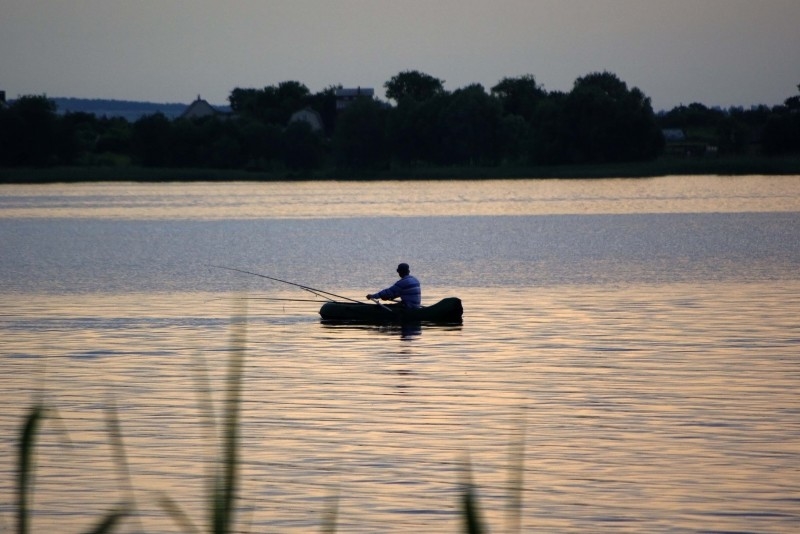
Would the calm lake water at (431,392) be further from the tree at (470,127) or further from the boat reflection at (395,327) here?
the tree at (470,127)

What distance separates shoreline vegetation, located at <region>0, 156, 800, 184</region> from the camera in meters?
99.9

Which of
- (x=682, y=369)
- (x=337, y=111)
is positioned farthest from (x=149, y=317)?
(x=337, y=111)

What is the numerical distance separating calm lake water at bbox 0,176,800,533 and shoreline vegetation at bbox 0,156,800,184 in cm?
6020

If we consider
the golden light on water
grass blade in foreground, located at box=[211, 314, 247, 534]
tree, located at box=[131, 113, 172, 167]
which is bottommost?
the golden light on water

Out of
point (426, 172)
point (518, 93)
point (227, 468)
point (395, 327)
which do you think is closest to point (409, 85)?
point (518, 93)

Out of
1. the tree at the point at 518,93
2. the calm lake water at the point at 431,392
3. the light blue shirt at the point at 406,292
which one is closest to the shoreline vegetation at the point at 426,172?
the tree at the point at 518,93

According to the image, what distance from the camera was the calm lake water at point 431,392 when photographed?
9789 millimetres

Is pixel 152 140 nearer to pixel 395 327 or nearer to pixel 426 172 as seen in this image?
pixel 426 172

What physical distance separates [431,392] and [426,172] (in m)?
95.5

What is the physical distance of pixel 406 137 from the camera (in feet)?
357

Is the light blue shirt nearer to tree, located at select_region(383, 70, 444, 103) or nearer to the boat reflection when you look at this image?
the boat reflection

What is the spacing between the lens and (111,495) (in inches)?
405

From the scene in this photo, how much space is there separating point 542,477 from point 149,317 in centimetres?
1495

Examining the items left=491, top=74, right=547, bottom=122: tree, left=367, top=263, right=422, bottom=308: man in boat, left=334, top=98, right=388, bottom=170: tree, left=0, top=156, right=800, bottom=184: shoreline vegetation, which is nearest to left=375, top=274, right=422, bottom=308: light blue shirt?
left=367, top=263, right=422, bottom=308: man in boat
